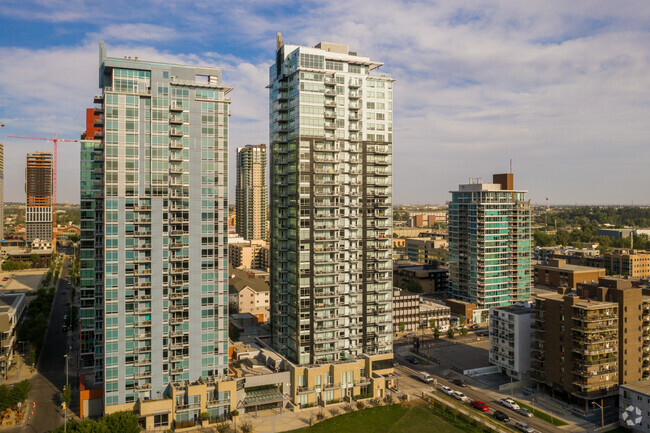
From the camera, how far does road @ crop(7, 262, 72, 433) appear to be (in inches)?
3241

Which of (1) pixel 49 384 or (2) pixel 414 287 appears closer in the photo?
(1) pixel 49 384

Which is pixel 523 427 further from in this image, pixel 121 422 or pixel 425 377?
pixel 121 422

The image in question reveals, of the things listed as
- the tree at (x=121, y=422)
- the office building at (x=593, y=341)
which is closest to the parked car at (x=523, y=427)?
the office building at (x=593, y=341)

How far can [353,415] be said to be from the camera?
8662cm

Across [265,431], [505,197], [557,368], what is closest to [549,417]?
[557,368]

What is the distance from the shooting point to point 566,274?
601ft

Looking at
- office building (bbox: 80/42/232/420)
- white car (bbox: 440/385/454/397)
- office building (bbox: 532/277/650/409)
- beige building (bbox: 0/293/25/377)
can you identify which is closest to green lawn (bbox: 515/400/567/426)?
office building (bbox: 532/277/650/409)

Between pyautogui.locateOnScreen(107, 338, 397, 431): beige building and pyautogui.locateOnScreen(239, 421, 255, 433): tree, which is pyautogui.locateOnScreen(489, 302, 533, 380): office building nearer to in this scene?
pyautogui.locateOnScreen(107, 338, 397, 431): beige building

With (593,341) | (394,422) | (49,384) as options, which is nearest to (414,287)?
(593,341)

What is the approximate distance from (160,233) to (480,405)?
6295cm

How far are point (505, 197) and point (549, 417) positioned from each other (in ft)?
276

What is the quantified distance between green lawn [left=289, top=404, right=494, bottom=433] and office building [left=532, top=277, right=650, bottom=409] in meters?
22.3

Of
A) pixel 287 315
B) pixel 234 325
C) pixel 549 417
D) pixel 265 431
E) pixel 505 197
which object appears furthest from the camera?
pixel 505 197

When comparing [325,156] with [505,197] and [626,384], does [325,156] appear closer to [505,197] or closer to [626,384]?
[626,384]
